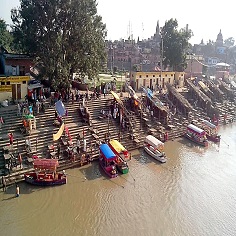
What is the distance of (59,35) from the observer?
25.2 meters

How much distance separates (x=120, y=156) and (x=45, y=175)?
5569mm

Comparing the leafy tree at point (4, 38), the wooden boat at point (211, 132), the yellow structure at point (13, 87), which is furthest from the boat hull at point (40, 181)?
the leafy tree at point (4, 38)

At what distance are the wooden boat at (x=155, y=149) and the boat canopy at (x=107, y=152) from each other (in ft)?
14.0

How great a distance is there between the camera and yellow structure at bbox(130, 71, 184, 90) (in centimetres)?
3658

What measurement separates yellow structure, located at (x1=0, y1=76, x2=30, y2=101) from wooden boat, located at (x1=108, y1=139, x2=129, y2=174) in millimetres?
9620

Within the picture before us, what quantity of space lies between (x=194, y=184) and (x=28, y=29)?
61.5 feet

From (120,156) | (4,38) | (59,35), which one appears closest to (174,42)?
(59,35)

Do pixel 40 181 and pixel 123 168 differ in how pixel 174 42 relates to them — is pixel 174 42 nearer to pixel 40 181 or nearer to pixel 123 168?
pixel 123 168

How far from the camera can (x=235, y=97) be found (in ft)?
148

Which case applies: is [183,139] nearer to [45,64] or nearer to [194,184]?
[194,184]

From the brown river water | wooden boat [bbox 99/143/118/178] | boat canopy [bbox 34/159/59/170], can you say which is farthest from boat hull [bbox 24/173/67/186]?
wooden boat [bbox 99/143/118/178]

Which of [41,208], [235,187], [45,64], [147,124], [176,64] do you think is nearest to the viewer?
[41,208]

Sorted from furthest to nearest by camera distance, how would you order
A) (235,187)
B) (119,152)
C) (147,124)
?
(147,124)
(119,152)
(235,187)

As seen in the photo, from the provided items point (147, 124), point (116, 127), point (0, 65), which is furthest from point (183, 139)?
point (0, 65)
